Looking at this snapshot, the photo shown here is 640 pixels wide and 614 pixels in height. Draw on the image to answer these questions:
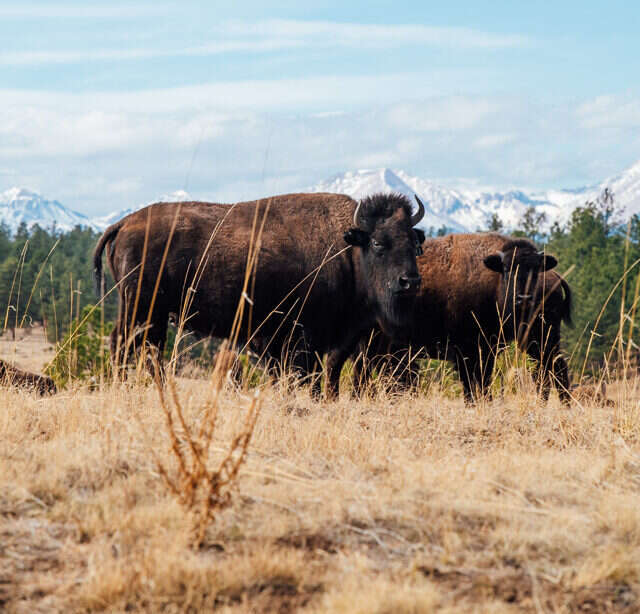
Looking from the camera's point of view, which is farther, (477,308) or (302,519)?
(477,308)

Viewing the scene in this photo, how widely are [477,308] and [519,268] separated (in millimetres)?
678

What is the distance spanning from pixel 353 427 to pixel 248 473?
149 cm

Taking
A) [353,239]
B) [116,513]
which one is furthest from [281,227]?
[116,513]

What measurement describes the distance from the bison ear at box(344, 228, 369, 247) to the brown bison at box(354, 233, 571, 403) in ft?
5.74

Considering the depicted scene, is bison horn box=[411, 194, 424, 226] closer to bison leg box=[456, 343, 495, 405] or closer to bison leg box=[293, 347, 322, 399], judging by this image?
bison leg box=[293, 347, 322, 399]

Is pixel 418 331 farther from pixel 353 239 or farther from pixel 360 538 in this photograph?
pixel 360 538

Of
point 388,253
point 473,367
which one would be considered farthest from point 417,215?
point 473,367

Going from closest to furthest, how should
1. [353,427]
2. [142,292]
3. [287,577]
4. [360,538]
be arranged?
[287,577] → [360,538] → [353,427] → [142,292]

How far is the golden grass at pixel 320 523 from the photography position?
348 centimetres

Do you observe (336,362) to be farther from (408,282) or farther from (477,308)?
(477,308)

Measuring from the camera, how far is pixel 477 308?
10.3 metres

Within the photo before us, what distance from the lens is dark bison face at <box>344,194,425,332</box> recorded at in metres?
8.43

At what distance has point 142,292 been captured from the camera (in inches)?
326

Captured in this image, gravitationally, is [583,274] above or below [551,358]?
above
